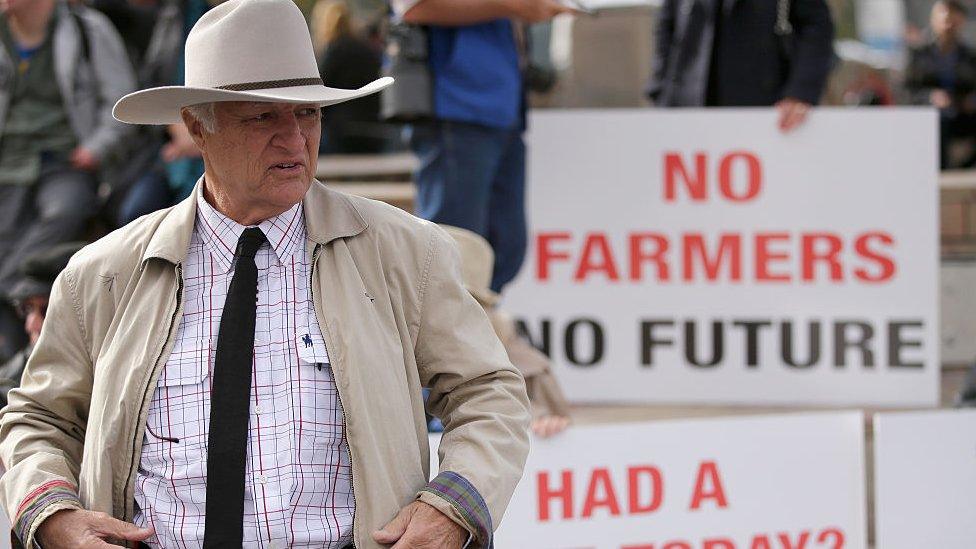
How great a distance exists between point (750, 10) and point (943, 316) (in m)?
1.97

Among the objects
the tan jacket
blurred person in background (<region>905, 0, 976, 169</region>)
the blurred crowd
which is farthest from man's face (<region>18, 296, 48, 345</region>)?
blurred person in background (<region>905, 0, 976, 169</region>)

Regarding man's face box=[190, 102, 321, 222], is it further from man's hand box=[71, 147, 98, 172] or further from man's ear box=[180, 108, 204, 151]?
man's hand box=[71, 147, 98, 172]

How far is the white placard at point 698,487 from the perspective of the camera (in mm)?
Answer: 4348

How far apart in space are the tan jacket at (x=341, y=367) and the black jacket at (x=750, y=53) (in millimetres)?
3260

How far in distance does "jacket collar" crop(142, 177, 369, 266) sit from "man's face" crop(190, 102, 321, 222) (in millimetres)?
62

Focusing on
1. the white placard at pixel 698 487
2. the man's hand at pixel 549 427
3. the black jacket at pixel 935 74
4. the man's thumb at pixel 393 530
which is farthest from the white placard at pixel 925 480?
the black jacket at pixel 935 74

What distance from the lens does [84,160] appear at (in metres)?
6.25

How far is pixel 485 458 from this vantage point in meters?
2.82

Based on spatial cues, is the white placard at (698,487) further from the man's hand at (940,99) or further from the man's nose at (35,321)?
the man's hand at (940,99)

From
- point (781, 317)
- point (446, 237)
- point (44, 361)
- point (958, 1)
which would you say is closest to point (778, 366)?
point (781, 317)

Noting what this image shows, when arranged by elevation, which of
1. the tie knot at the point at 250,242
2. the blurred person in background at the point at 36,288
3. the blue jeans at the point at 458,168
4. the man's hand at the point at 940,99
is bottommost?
the man's hand at the point at 940,99

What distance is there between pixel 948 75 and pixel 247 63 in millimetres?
8323

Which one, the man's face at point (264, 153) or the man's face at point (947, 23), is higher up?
the man's face at point (264, 153)

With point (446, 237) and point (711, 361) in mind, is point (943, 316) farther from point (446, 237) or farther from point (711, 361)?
point (446, 237)
